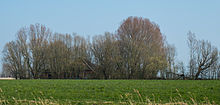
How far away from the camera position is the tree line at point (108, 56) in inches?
2152

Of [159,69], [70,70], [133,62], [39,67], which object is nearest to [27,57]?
[39,67]

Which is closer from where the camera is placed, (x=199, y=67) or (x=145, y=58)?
(x=199, y=67)

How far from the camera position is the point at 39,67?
6650 centimetres

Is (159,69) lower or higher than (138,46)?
lower

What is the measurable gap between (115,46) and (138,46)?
513cm

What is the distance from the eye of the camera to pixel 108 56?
60.3 m

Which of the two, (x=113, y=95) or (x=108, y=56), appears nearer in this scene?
(x=113, y=95)

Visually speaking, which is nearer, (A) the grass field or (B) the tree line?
(A) the grass field

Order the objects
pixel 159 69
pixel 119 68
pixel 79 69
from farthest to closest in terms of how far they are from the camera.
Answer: pixel 79 69 < pixel 119 68 < pixel 159 69

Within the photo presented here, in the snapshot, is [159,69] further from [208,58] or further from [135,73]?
[208,58]

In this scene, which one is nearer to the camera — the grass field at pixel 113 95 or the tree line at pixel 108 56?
the grass field at pixel 113 95

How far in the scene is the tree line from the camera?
54.7 m

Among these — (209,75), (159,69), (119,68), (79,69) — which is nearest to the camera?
(209,75)

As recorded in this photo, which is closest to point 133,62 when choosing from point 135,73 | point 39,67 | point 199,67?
point 135,73
